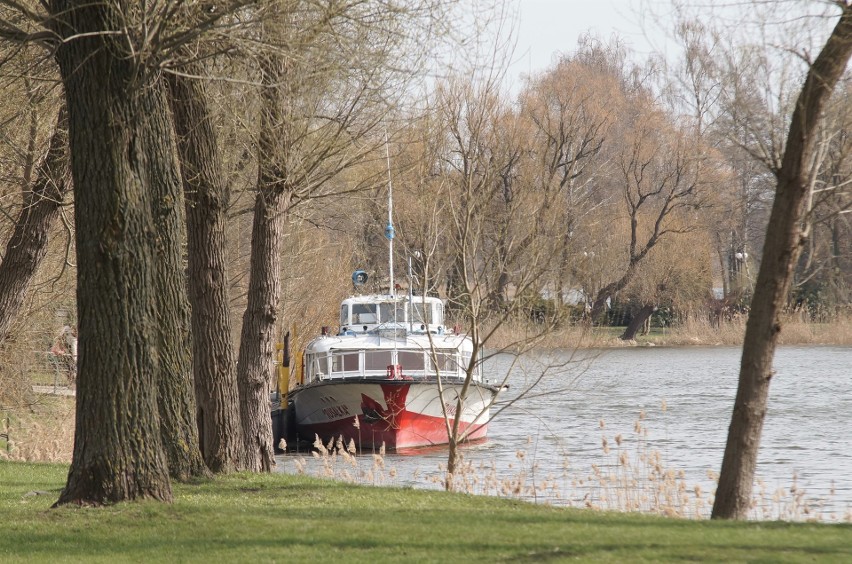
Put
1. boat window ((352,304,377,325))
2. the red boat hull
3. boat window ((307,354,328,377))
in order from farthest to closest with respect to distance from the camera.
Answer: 1. boat window ((352,304,377,325))
2. boat window ((307,354,328,377))
3. the red boat hull

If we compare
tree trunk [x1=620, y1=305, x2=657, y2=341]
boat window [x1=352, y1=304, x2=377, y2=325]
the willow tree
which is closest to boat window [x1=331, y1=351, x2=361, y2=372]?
boat window [x1=352, y1=304, x2=377, y2=325]

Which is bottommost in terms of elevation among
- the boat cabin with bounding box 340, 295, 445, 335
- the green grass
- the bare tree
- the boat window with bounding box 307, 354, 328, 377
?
the green grass

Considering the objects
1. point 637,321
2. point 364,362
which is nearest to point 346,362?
point 364,362

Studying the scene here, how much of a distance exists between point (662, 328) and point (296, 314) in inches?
1321

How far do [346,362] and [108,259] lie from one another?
17797 mm

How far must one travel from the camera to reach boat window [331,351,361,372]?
26.9 m

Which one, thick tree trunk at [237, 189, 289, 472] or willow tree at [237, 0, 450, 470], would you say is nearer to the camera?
willow tree at [237, 0, 450, 470]

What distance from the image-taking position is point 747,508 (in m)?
10.5

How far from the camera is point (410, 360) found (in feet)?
89.4

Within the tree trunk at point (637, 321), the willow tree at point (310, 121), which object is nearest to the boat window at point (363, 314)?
the willow tree at point (310, 121)

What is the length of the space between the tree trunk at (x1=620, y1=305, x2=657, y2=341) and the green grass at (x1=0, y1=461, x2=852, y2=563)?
152 feet

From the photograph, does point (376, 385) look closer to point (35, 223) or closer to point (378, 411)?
point (378, 411)

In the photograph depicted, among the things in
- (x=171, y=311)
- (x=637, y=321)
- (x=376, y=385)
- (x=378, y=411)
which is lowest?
(x=378, y=411)

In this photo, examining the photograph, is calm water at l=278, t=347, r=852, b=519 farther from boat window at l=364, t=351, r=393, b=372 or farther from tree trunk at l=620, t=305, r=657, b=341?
tree trunk at l=620, t=305, r=657, b=341
